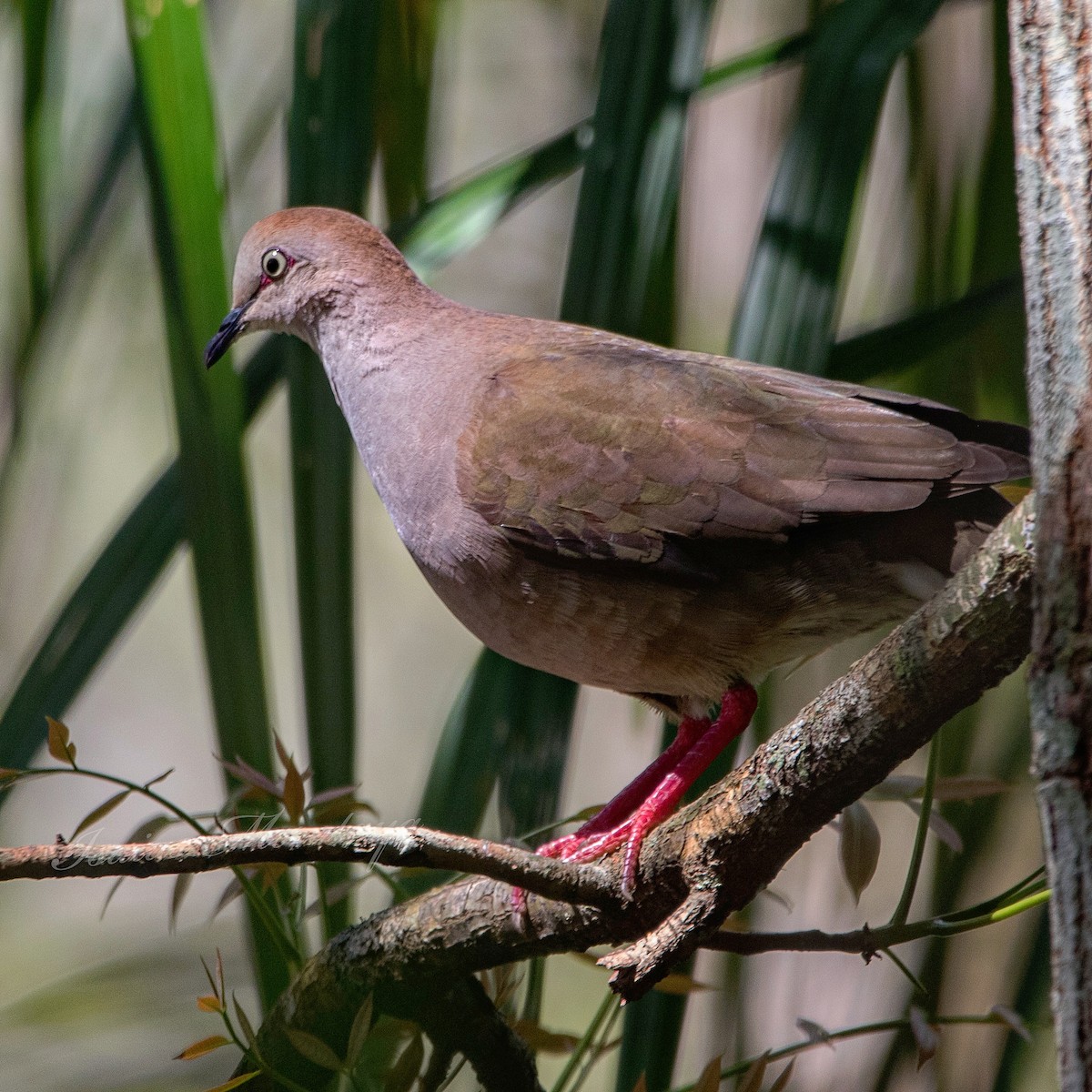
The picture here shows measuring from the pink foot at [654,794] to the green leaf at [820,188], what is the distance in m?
0.46

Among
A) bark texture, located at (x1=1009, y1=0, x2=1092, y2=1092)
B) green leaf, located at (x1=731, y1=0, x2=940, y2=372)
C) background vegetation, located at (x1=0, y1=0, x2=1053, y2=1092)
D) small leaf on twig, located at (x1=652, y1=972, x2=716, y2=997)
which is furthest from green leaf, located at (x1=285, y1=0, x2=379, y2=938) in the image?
bark texture, located at (x1=1009, y1=0, x2=1092, y2=1092)

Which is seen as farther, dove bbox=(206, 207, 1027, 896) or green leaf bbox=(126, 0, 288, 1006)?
green leaf bbox=(126, 0, 288, 1006)

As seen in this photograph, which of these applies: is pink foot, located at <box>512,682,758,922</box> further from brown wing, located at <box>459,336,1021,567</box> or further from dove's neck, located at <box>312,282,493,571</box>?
dove's neck, located at <box>312,282,493,571</box>

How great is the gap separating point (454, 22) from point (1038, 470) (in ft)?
7.39

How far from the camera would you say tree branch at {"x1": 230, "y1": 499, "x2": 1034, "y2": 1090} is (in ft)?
2.96

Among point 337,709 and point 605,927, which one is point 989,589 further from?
point 337,709

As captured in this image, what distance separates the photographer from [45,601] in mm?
4359

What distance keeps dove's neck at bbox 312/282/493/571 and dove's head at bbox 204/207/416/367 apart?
23 mm

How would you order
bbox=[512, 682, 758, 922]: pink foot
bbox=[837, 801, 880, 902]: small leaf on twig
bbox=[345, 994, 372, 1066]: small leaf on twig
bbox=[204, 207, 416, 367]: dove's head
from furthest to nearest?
bbox=[204, 207, 416, 367]: dove's head → bbox=[512, 682, 758, 922]: pink foot → bbox=[837, 801, 880, 902]: small leaf on twig → bbox=[345, 994, 372, 1066]: small leaf on twig

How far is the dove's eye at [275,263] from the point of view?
1738 millimetres

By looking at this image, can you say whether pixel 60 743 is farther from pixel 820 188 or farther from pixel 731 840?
pixel 820 188

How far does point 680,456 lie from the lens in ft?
4.59

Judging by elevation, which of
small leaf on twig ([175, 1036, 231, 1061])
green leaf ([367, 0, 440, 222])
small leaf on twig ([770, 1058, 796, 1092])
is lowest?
small leaf on twig ([770, 1058, 796, 1092])

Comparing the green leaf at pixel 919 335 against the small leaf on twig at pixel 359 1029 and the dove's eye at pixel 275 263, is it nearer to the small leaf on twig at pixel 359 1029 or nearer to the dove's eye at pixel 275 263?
the dove's eye at pixel 275 263
